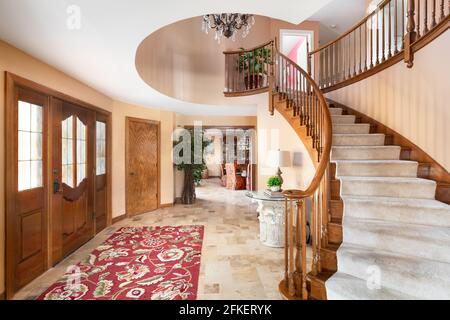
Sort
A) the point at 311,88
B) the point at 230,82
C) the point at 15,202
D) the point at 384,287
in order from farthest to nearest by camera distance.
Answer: the point at 230,82
the point at 311,88
the point at 15,202
the point at 384,287

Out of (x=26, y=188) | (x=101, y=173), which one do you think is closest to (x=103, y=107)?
(x=101, y=173)

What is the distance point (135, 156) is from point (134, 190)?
2.47 feet

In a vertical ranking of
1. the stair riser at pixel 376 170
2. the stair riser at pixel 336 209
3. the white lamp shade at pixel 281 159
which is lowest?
the stair riser at pixel 336 209

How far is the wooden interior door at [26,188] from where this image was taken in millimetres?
2195

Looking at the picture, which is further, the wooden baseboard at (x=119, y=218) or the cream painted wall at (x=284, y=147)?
the wooden baseboard at (x=119, y=218)

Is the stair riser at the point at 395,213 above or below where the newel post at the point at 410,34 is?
below

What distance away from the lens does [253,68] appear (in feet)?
14.5

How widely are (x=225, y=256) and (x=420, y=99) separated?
303 cm

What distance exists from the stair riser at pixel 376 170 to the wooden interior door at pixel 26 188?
348 centimetres

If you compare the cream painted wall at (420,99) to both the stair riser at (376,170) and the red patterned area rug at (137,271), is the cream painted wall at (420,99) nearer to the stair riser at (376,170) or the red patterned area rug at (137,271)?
the stair riser at (376,170)

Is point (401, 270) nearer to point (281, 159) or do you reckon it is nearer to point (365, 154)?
point (365, 154)

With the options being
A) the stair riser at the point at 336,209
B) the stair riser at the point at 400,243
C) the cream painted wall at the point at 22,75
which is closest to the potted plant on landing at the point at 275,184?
the stair riser at the point at 336,209
